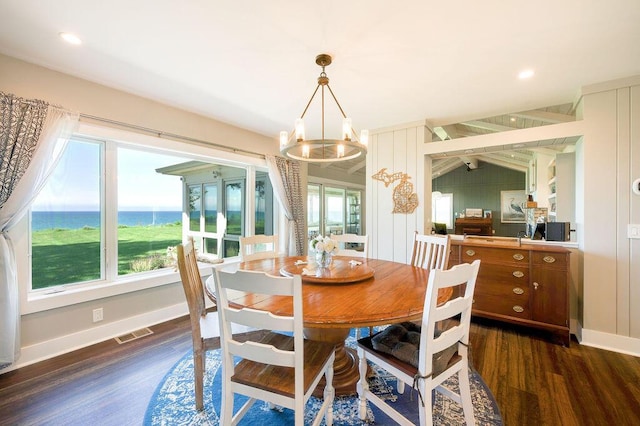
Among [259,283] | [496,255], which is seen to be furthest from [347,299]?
[496,255]

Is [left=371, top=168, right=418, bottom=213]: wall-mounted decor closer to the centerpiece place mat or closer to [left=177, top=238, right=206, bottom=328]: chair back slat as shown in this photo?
the centerpiece place mat

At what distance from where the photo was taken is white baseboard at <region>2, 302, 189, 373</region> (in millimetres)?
2205

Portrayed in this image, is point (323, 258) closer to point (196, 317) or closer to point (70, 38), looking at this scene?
point (196, 317)

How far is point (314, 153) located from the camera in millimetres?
2568

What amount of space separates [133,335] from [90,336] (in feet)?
1.10

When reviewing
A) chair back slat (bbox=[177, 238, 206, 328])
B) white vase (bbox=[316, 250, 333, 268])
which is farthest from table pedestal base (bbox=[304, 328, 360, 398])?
chair back slat (bbox=[177, 238, 206, 328])

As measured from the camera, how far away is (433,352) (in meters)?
1.25

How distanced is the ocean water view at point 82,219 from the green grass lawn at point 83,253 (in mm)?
47

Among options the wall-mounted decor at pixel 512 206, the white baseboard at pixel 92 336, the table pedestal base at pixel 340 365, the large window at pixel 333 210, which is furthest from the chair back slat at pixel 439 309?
the wall-mounted decor at pixel 512 206

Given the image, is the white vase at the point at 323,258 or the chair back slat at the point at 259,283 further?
the white vase at the point at 323,258

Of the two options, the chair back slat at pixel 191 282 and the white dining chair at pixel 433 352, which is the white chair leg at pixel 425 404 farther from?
the chair back slat at pixel 191 282

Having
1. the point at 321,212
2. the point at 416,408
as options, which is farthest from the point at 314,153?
the point at 321,212

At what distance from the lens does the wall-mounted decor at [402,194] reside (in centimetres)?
364

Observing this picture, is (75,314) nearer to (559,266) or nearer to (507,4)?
(507,4)
